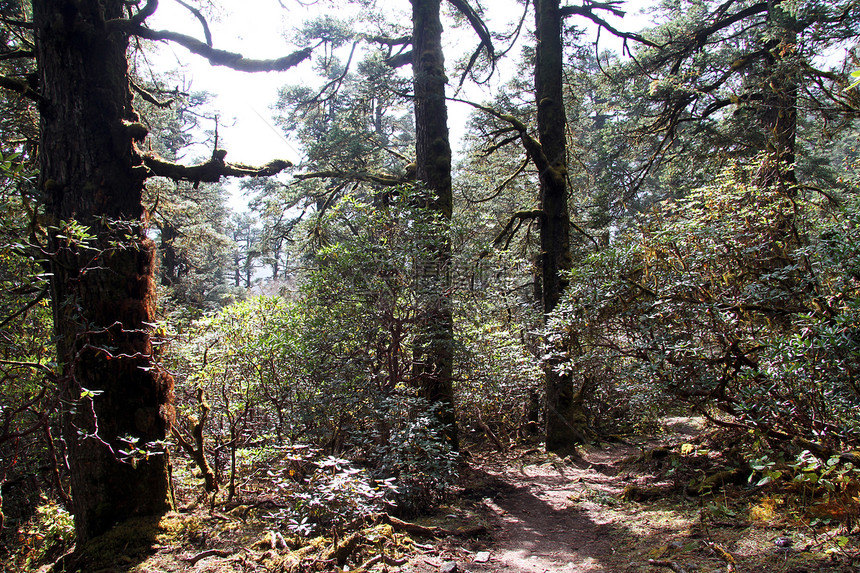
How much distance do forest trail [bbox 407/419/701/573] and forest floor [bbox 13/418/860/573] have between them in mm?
20

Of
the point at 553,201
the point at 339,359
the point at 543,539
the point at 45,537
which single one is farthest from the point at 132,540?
the point at 553,201

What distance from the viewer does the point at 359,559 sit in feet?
11.4

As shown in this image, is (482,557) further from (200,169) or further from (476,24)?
(476,24)

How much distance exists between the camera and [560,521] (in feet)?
16.6

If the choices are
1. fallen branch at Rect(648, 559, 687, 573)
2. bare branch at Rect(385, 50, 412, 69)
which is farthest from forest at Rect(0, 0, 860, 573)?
bare branch at Rect(385, 50, 412, 69)

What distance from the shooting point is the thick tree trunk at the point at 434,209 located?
5461mm

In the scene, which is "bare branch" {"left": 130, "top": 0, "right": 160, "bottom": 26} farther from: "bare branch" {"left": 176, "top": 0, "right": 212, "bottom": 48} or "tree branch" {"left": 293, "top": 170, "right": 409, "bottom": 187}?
"tree branch" {"left": 293, "top": 170, "right": 409, "bottom": 187}

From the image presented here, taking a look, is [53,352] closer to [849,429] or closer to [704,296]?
[704,296]

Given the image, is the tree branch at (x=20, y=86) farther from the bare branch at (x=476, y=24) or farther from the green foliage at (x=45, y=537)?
the bare branch at (x=476, y=24)

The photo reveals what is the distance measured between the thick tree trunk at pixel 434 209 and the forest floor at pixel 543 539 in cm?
150

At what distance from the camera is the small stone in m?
3.81

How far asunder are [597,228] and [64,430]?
37.1ft

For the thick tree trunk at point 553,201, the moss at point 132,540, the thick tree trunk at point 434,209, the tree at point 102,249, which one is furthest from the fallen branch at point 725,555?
the thick tree trunk at point 553,201

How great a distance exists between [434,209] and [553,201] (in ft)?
9.53
